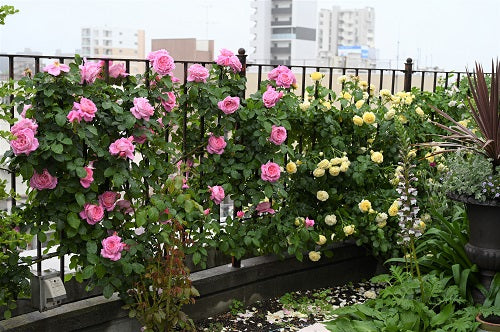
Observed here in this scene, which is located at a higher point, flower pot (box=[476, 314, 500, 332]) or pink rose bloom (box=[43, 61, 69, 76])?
pink rose bloom (box=[43, 61, 69, 76])

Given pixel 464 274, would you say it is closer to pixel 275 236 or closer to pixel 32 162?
pixel 275 236

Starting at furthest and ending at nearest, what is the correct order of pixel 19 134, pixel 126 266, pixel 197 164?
1. pixel 197 164
2. pixel 126 266
3. pixel 19 134

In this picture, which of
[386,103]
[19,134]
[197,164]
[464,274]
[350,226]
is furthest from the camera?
[386,103]

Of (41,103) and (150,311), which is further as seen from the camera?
(150,311)

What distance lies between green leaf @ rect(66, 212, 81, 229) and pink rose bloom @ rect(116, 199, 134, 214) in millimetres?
229

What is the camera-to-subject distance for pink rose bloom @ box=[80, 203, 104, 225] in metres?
2.91

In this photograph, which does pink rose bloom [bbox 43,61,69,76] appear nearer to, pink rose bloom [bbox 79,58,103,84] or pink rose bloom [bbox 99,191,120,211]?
pink rose bloom [bbox 79,58,103,84]

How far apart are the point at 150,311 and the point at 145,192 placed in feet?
1.90

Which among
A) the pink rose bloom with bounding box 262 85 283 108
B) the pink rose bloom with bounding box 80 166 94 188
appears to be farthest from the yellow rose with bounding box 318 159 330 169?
the pink rose bloom with bounding box 80 166 94 188

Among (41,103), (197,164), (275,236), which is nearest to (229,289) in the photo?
(275,236)

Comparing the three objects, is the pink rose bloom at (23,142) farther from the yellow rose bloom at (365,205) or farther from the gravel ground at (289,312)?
the yellow rose bloom at (365,205)

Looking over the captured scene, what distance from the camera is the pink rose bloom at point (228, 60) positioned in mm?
3521

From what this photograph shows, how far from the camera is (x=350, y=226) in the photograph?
13.0ft

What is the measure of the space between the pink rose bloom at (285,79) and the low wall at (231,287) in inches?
43.0
